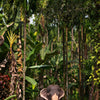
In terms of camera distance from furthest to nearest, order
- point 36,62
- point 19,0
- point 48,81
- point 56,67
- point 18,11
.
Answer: point 48,81
point 56,67
point 36,62
point 18,11
point 19,0

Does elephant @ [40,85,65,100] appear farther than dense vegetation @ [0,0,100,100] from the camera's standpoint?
No

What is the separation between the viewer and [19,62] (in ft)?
32.7

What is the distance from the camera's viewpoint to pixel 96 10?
1073 cm

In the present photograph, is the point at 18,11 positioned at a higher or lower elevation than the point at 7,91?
higher

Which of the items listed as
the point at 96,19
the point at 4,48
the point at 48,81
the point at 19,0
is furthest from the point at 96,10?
the point at 48,81

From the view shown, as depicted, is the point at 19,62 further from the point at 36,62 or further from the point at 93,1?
the point at 93,1

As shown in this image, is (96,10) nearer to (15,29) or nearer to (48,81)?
(15,29)

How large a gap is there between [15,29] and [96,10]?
3886mm

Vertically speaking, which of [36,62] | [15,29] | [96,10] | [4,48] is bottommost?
[36,62]

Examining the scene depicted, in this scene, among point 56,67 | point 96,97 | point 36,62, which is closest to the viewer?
point 96,97

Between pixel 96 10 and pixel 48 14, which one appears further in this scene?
pixel 48 14

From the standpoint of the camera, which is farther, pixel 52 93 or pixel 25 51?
pixel 25 51

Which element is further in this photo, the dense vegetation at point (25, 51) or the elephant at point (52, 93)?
the dense vegetation at point (25, 51)

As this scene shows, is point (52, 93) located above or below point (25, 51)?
below
